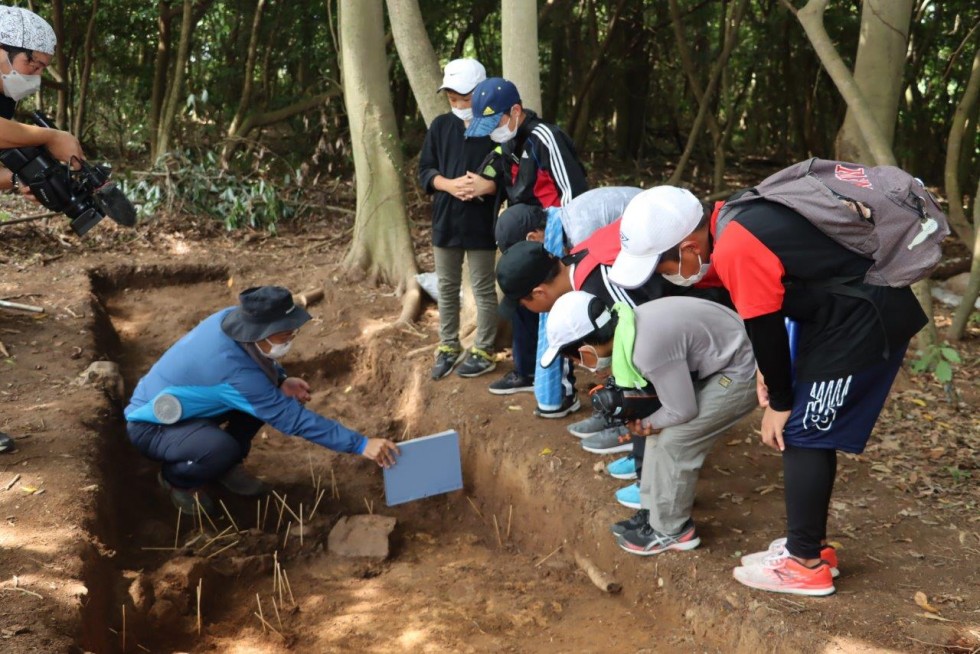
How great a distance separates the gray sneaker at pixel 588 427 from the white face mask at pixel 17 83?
3162 millimetres

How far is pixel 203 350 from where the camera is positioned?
4.42m

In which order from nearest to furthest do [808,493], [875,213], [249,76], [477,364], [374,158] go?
1. [875,213]
2. [808,493]
3. [477,364]
4. [374,158]
5. [249,76]

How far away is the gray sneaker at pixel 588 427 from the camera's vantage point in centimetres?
478

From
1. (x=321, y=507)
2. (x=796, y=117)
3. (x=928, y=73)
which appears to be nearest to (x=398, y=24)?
(x=321, y=507)

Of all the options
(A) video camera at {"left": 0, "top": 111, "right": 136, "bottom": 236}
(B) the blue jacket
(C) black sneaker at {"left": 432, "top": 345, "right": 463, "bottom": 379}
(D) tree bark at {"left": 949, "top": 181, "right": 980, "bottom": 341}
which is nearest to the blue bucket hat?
(B) the blue jacket

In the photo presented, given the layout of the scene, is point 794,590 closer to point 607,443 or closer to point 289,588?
point 607,443

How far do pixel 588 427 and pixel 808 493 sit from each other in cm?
175

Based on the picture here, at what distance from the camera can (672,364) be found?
334cm

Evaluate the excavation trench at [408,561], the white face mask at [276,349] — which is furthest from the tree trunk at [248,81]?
the white face mask at [276,349]

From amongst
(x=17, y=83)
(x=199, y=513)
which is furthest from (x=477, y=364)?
(x=17, y=83)

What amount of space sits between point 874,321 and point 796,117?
34.4ft

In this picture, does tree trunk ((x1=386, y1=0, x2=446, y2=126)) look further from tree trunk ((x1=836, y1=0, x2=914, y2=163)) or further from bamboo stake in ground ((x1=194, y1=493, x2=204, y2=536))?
bamboo stake in ground ((x1=194, y1=493, x2=204, y2=536))

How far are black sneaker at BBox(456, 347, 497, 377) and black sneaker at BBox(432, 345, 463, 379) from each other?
3.3 inches

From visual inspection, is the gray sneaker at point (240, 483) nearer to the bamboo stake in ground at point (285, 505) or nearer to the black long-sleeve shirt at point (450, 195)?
the bamboo stake in ground at point (285, 505)
